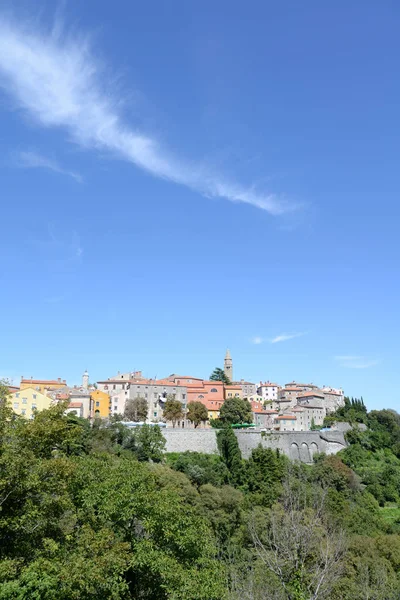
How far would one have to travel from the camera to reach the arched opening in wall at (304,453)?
61.0m

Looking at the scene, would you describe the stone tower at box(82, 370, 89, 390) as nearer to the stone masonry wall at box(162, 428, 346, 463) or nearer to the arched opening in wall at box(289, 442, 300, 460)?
the stone masonry wall at box(162, 428, 346, 463)

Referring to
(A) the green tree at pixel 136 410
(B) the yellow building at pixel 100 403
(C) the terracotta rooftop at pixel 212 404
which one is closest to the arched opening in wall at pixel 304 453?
(C) the terracotta rooftop at pixel 212 404

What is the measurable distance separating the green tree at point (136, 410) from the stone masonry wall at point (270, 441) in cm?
1245

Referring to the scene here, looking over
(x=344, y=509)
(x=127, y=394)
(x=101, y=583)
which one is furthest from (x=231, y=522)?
(x=127, y=394)

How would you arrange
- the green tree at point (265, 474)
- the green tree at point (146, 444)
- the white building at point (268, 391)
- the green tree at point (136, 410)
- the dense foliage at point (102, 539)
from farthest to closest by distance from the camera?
the white building at point (268, 391)
the green tree at point (136, 410)
the green tree at point (146, 444)
the green tree at point (265, 474)
the dense foliage at point (102, 539)

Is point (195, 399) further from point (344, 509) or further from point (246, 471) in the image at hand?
point (344, 509)

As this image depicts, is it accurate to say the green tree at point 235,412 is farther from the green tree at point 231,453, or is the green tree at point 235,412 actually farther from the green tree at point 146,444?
the green tree at point 146,444

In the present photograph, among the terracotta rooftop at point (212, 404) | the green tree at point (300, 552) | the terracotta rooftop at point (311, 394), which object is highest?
the terracotta rooftop at point (311, 394)

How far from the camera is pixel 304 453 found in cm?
6138

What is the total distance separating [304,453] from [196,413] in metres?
15.4

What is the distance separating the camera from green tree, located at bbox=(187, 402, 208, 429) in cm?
6806

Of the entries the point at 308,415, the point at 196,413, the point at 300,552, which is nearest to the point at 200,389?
the point at 196,413

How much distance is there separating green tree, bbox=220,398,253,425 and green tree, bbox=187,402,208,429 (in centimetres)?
268

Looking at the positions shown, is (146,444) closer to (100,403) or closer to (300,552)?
(100,403)
